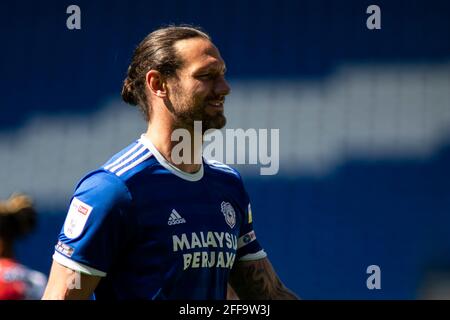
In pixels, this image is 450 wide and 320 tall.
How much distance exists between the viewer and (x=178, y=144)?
2887 millimetres

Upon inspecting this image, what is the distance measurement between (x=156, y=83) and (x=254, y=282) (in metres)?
0.79

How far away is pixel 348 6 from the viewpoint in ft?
22.6

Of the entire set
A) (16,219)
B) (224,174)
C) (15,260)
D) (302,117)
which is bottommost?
(15,260)

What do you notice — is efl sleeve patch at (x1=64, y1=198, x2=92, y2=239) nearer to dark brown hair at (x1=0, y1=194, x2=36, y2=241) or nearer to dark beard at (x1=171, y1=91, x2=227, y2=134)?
dark beard at (x1=171, y1=91, x2=227, y2=134)

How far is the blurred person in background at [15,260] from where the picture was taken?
4574mm

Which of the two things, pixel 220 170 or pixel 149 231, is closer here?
pixel 149 231

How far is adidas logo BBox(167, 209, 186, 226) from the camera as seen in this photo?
9.00 feet

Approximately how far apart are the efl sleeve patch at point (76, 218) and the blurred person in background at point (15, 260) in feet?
6.74

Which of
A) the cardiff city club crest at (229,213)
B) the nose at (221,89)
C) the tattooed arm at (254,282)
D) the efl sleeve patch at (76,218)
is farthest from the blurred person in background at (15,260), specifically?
the nose at (221,89)

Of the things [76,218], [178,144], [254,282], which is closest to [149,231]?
[76,218]

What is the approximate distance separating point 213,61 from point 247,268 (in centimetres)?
75

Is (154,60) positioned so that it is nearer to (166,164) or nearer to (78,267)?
(166,164)

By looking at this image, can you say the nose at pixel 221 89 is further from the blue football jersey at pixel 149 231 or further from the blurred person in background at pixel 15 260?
the blurred person in background at pixel 15 260

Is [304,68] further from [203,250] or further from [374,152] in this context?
[203,250]
